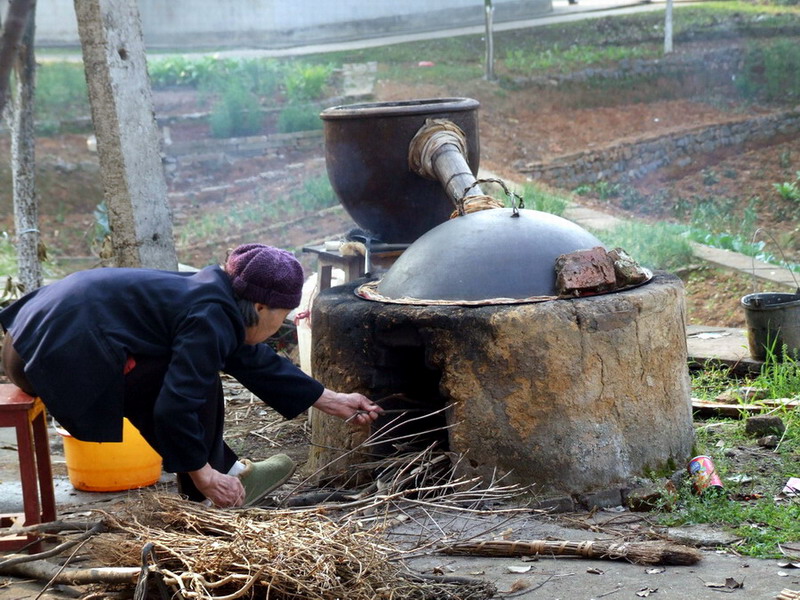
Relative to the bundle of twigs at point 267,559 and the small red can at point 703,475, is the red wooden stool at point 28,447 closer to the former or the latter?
the bundle of twigs at point 267,559

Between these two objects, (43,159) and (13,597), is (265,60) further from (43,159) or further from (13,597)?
(13,597)

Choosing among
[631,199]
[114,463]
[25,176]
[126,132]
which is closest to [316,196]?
[631,199]

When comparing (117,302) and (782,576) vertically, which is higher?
(117,302)

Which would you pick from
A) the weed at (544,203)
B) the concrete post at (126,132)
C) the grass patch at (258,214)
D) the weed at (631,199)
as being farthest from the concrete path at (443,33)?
the concrete post at (126,132)

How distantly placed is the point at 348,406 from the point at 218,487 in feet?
2.23

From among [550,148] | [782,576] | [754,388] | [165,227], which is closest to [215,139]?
[550,148]

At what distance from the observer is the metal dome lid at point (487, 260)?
4109 mm

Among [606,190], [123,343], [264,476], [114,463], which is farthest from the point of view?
[606,190]

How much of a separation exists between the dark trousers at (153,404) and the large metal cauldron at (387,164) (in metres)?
2.67

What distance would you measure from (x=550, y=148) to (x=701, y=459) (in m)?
12.5

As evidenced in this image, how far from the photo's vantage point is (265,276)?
347cm

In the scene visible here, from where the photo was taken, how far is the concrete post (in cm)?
563

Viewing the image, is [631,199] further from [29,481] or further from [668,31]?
[29,481]

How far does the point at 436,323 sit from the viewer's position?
12.9 feet
